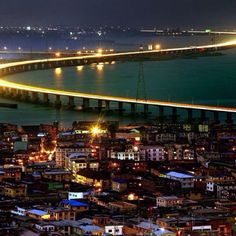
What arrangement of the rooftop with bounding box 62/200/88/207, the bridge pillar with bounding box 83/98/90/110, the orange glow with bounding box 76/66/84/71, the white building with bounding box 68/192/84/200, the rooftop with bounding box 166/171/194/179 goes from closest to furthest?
the rooftop with bounding box 62/200/88/207 → the white building with bounding box 68/192/84/200 → the rooftop with bounding box 166/171/194/179 → the bridge pillar with bounding box 83/98/90/110 → the orange glow with bounding box 76/66/84/71

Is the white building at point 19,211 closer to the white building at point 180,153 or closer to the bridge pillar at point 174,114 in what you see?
the white building at point 180,153

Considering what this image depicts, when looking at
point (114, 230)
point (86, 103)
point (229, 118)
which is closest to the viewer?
point (114, 230)

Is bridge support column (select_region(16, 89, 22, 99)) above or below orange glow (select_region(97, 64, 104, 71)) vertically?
below

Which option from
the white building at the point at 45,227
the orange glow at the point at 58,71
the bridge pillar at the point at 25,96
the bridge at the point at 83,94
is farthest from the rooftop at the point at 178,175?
the orange glow at the point at 58,71

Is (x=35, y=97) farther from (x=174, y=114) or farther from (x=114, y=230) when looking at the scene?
(x=114, y=230)

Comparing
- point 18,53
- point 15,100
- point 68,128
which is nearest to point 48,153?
point 68,128

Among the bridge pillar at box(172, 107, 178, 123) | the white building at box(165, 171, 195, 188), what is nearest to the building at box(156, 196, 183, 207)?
the white building at box(165, 171, 195, 188)

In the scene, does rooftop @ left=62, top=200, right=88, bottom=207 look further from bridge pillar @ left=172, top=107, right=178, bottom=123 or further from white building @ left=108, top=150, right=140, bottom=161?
bridge pillar @ left=172, top=107, right=178, bottom=123

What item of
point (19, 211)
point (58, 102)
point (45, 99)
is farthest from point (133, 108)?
point (19, 211)
